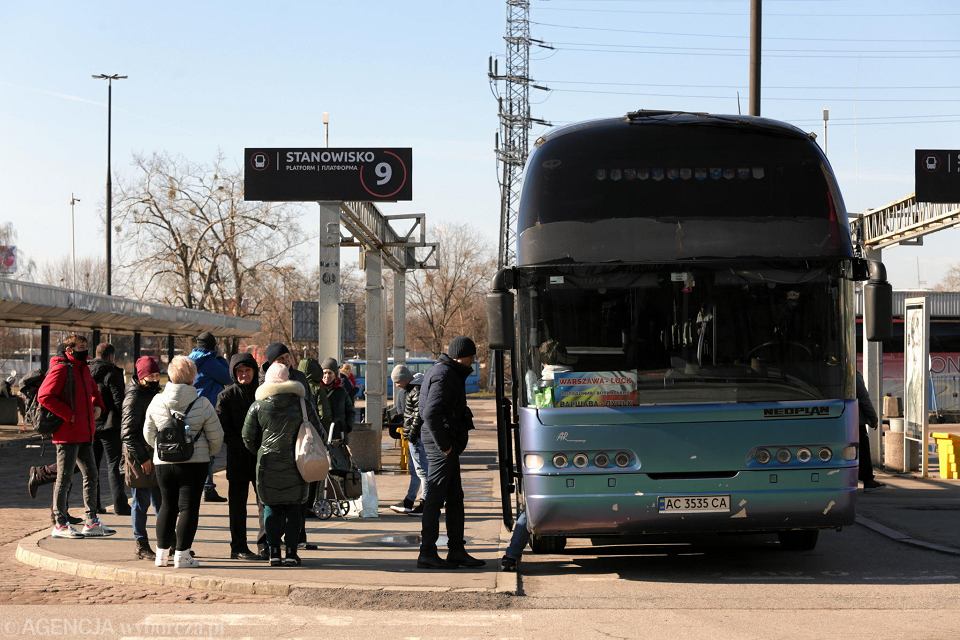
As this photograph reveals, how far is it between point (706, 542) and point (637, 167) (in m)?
4.09

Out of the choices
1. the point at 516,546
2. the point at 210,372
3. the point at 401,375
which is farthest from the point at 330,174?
the point at 516,546

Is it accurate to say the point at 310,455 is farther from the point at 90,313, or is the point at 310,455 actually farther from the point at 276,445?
the point at 90,313

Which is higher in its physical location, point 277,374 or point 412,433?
point 277,374

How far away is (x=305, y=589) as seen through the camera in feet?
30.6

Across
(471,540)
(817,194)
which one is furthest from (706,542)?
(817,194)

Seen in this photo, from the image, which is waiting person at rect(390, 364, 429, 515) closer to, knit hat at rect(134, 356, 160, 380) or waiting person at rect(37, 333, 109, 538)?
knit hat at rect(134, 356, 160, 380)

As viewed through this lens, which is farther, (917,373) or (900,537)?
(917,373)

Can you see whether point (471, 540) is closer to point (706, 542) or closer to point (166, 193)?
point (706, 542)

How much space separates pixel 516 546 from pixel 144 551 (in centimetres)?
320

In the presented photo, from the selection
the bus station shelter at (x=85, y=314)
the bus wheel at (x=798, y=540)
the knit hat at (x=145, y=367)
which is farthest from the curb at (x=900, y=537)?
the bus station shelter at (x=85, y=314)

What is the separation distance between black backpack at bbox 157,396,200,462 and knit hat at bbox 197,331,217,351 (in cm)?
419

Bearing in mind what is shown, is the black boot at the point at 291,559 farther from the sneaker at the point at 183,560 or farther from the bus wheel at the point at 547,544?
the bus wheel at the point at 547,544

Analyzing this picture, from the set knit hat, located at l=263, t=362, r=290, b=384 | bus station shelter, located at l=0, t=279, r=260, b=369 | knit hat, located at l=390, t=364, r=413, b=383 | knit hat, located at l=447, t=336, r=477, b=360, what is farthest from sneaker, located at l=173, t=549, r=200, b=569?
bus station shelter, located at l=0, t=279, r=260, b=369

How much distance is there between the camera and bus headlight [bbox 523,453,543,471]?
31.8 feet
